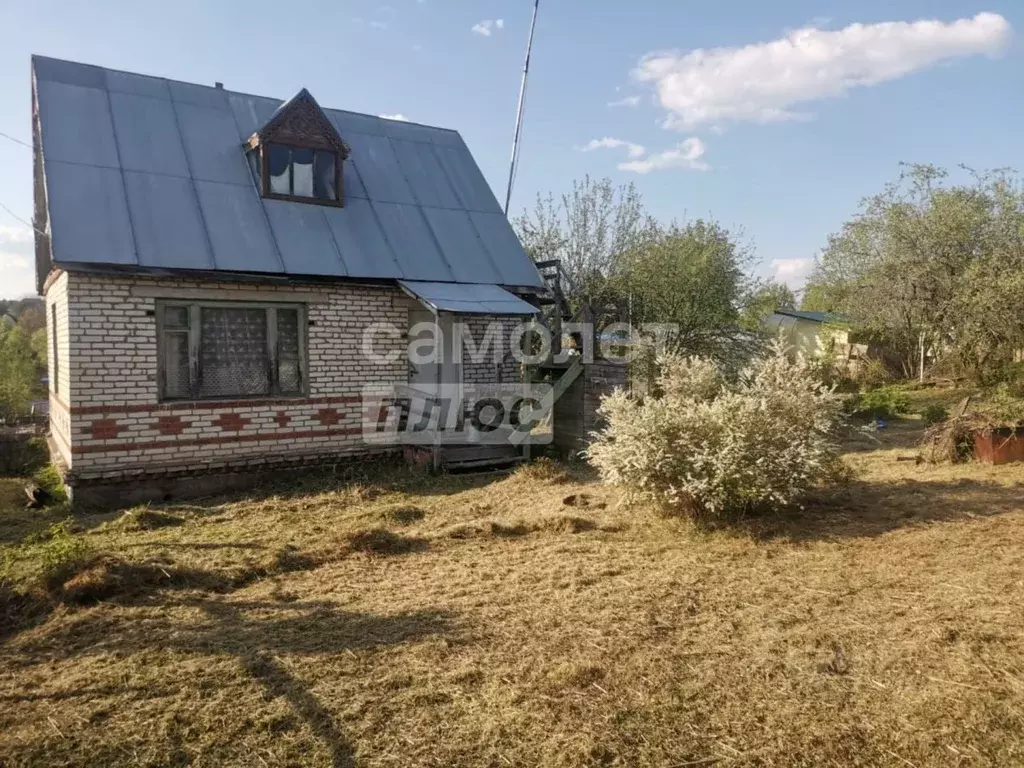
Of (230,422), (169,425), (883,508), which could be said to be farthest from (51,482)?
(883,508)

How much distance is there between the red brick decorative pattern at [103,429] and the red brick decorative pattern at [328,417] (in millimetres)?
2435

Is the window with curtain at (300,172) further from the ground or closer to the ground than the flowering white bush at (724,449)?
further from the ground

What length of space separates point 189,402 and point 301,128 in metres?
4.18

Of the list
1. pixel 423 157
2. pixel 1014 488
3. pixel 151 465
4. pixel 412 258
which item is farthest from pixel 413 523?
pixel 423 157

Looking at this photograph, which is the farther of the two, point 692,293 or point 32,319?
point 32,319

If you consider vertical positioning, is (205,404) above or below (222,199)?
below

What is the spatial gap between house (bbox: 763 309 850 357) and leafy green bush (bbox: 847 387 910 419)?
6.49m

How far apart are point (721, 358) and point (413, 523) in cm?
896

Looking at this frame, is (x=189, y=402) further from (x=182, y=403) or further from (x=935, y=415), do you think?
(x=935, y=415)

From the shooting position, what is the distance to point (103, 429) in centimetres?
816

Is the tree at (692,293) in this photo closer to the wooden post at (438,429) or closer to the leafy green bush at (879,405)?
the leafy green bush at (879,405)

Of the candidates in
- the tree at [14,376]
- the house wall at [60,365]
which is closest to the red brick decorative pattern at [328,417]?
the house wall at [60,365]

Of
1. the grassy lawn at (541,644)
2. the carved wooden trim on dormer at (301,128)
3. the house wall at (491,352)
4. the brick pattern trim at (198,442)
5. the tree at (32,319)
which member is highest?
the carved wooden trim on dormer at (301,128)

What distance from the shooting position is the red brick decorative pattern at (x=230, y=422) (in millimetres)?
8852
